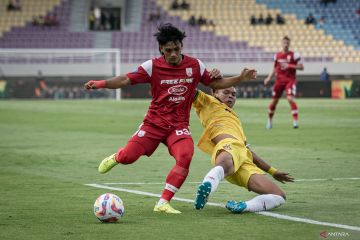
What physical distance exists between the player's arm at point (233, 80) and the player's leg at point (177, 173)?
719 millimetres

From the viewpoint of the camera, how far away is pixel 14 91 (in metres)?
50.8

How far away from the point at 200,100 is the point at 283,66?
1635 cm

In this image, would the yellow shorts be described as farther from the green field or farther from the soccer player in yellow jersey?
the green field

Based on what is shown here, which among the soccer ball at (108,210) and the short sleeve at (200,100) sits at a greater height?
the short sleeve at (200,100)

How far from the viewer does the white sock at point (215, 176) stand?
28.0 ft

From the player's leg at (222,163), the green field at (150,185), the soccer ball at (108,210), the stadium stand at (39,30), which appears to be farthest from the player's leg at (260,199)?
the stadium stand at (39,30)

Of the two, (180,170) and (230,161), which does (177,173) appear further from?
(230,161)

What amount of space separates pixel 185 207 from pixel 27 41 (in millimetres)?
51175

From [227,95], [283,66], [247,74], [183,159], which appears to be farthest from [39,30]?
[183,159]

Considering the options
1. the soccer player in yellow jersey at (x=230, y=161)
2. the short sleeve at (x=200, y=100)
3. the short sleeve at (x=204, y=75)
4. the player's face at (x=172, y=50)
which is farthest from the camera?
the short sleeve at (x=200, y=100)

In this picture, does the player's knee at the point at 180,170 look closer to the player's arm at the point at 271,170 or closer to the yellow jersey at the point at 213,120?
the yellow jersey at the point at 213,120

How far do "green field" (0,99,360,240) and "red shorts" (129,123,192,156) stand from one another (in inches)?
27.6

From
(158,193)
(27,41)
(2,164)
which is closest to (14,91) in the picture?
(27,41)

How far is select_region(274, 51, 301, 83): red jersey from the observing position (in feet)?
85.9
